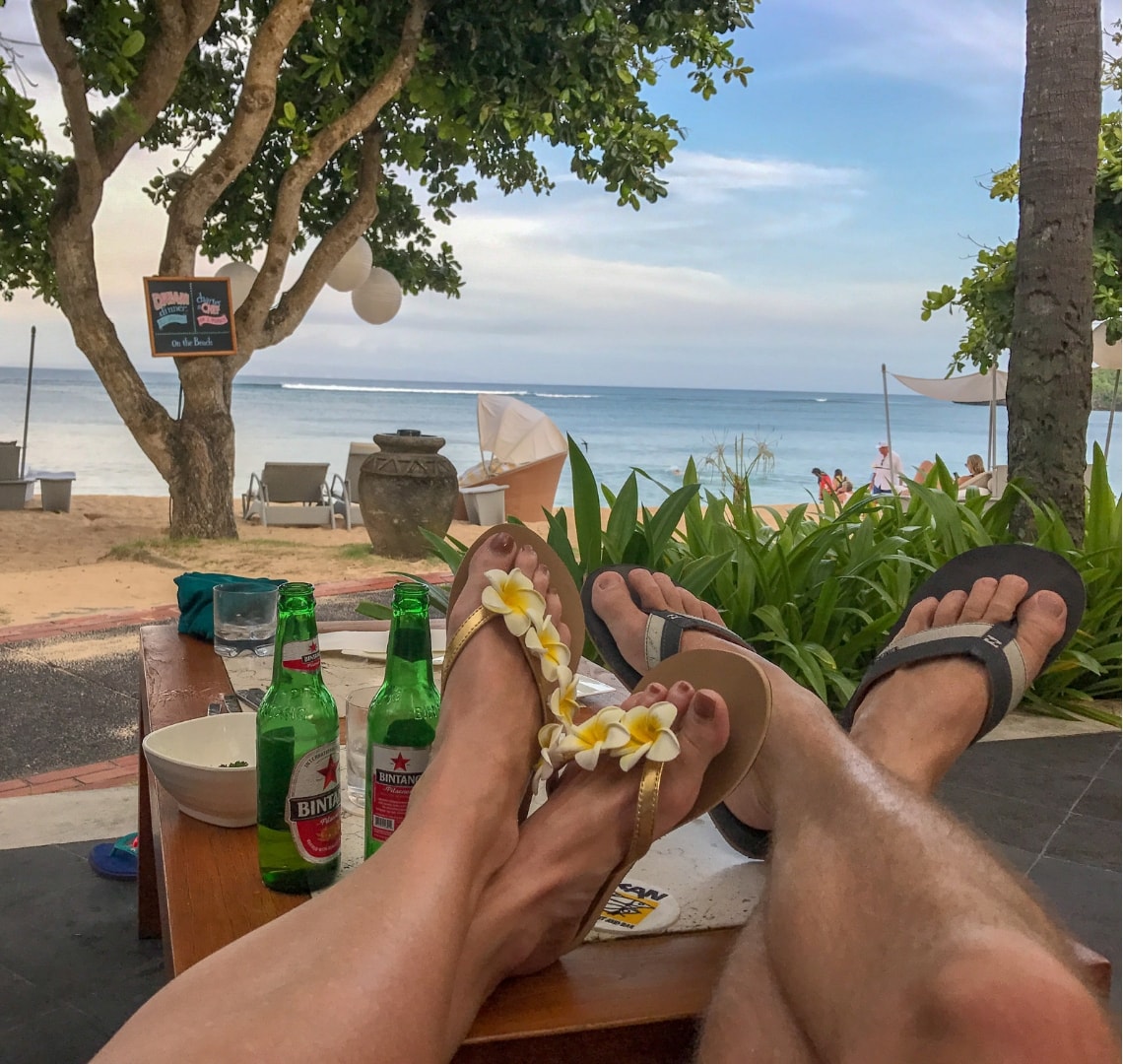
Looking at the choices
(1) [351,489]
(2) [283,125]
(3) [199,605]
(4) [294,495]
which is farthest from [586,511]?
(1) [351,489]

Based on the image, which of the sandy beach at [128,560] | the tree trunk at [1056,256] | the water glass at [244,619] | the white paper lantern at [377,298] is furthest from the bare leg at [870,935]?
the white paper lantern at [377,298]

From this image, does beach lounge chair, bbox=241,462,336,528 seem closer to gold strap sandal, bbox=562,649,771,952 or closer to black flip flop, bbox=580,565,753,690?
black flip flop, bbox=580,565,753,690

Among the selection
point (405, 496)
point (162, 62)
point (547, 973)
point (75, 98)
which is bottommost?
point (405, 496)

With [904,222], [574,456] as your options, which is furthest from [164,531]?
[904,222]

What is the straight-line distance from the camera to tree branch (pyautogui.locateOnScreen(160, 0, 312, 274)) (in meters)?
4.34

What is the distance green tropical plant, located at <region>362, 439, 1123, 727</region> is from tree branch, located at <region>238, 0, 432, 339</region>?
330 cm

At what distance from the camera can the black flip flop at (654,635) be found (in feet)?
3.54

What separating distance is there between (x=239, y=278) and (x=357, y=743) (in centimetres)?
527

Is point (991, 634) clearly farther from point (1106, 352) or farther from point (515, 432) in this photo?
point (515, 432)

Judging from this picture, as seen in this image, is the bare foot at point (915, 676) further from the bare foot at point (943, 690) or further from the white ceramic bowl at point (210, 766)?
the white ceramic bowl at point (210, 766)

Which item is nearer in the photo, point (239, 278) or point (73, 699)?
point (73, 699)

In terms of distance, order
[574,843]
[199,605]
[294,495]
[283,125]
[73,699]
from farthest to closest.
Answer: [294,495] → [283,125] → [73,699] → [199,605] → [574,843]

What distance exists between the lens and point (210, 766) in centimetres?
70

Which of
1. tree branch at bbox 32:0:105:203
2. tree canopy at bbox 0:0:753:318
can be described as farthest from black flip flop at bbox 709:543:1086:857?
tree branch at bbox 32:0:105:203
